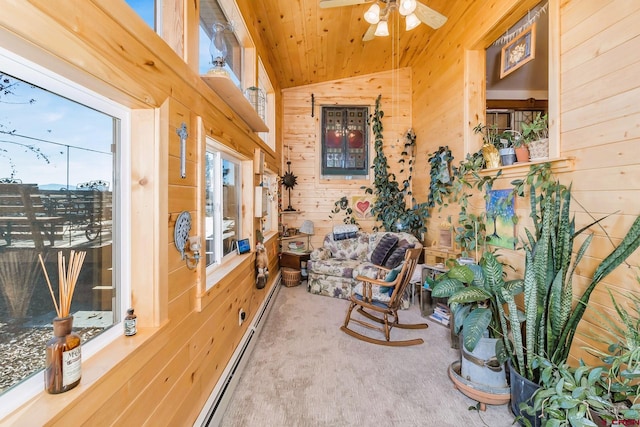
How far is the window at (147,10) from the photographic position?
1.23 meters

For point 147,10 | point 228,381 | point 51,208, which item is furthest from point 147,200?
point 228,381

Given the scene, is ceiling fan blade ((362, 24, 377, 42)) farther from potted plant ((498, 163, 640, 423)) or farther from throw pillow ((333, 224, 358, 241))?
throw pillow ((333, 224, 358, 241))

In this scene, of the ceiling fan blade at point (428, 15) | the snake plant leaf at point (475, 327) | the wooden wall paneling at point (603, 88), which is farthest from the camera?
the ceiling fan blade at point (428, 15)

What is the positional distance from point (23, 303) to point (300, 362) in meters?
1.98

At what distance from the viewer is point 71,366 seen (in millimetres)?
797

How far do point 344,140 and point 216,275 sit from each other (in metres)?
3.91

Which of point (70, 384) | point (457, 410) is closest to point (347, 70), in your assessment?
point (457, 410)

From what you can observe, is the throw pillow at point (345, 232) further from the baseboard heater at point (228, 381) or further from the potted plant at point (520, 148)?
the potted plant at point (520, 148)

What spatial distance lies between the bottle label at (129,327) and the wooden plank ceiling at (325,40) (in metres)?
2.63

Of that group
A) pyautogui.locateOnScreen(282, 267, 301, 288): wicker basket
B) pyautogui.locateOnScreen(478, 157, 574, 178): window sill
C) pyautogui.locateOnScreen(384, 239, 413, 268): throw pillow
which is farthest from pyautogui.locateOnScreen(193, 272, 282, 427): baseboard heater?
pyautogui.locateOnScreen(478, 157, 574, 178): window sill

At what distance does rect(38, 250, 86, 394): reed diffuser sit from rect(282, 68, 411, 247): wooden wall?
14.4 feet

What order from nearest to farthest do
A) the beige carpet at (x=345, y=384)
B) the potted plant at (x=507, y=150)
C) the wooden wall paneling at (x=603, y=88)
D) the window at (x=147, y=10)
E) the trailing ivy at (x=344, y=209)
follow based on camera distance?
the window at (x=147, y=10), the wooden wall paneling at (x=603, y=88), the beige carpet at (x=345, y=384), the potted plant at (x=507, y=150), the trailing ivy at (x=344, y=209)

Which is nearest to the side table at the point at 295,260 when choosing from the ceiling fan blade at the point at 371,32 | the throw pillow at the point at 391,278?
the throw pillow at the point at 391,278

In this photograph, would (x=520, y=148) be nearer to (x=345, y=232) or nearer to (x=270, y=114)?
(x=345, y=232)
